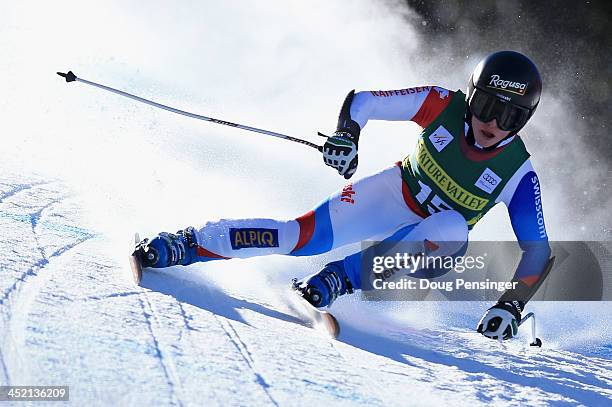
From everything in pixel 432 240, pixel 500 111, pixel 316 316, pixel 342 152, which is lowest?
pixel 316 316

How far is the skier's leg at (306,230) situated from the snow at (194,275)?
14 centimetres

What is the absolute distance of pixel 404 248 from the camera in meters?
3.63

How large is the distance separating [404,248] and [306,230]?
52 centimetres

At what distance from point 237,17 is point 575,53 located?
5.03 metres

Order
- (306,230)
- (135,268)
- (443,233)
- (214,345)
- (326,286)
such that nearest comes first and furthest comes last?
(214,345) < (135,268) < (443,233) < (326,286) < (306,230)

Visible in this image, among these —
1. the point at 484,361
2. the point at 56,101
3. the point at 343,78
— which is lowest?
the point at 484,361

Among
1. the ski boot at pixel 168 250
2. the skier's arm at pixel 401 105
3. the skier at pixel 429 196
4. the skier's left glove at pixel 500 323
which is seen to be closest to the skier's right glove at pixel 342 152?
the skier at pixel 429 196

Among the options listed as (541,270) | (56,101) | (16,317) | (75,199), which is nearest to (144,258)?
(16,317)

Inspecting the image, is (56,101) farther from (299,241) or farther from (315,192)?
(299,241)

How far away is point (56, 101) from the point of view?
7.28 meters

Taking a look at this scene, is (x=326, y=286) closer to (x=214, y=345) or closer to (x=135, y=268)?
(x=135, y=268)

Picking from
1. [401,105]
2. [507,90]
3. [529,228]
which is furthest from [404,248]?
[507,90]

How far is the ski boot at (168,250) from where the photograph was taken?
350cm

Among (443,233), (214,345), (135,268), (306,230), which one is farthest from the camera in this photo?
(306,230)
